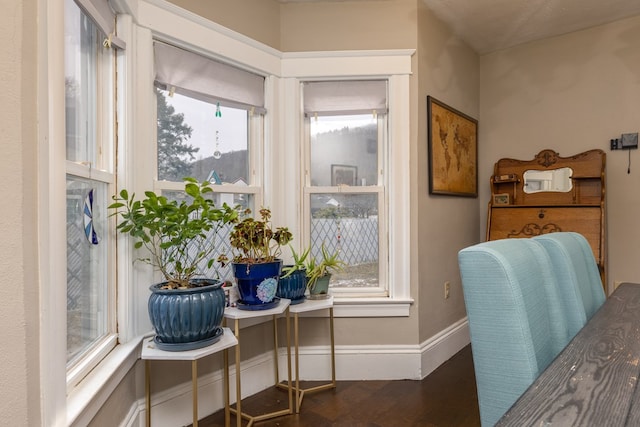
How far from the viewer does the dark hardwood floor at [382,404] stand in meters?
2.03

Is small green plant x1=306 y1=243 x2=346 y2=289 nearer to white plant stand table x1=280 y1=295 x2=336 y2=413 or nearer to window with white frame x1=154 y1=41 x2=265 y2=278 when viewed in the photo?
white plant stand table x1=280 y1=295 x2=336 y2=413

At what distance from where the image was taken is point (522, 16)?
9.17ft

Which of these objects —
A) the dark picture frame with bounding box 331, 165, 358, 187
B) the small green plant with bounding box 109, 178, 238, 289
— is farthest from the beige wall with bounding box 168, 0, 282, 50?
the small green plant with bounding box 109, 178, 238, 289

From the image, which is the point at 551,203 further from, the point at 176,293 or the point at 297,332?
the point at 176,293

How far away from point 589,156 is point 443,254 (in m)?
1.34

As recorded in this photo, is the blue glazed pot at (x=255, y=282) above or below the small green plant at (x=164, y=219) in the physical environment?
below

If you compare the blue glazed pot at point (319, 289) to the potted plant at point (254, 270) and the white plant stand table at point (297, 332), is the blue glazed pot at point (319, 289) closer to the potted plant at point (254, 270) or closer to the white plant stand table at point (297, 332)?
the white plant stand table at point (297, 332)

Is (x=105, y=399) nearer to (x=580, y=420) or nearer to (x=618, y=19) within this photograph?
(x=580, y=420)

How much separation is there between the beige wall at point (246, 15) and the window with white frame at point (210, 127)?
0.73 feet

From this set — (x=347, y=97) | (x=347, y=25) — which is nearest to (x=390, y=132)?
(x=347, y=97)

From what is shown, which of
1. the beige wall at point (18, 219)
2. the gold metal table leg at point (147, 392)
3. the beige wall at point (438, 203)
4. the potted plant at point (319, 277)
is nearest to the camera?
the beige wall at point (18, 219)

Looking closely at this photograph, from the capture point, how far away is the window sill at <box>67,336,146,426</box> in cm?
122

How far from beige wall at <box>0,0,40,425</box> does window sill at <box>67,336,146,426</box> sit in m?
0.32

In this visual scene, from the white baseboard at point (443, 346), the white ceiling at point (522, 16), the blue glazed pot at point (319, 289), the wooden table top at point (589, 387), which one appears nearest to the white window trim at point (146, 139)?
the blue glazed pot at point (319, 289)
